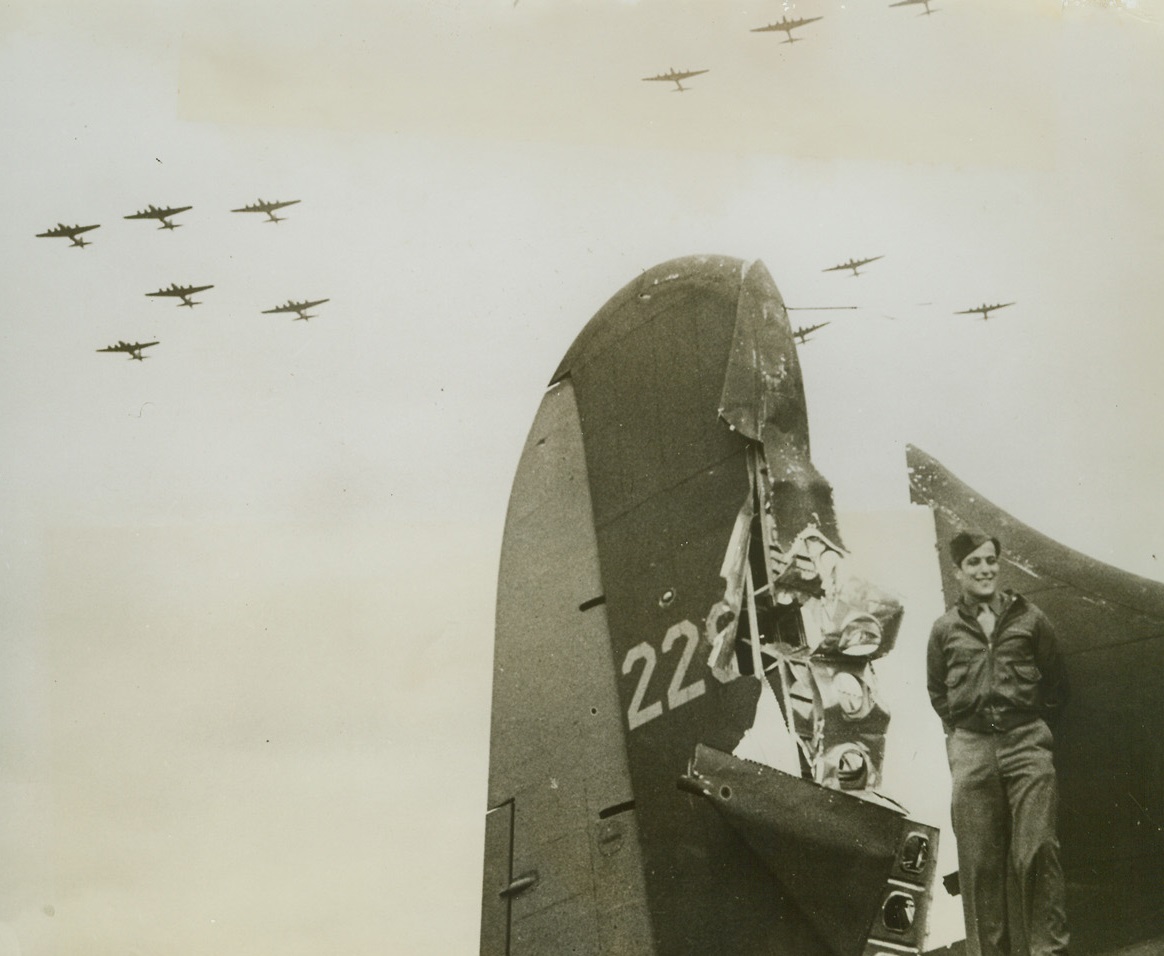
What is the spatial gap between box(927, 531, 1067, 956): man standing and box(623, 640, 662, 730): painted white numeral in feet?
3.01

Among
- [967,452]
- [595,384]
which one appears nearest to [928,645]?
[967,452]

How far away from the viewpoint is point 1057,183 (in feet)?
14.6

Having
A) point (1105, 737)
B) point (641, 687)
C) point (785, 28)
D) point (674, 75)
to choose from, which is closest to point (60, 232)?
point (674, 75)

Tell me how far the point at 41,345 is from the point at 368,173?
1.31 m

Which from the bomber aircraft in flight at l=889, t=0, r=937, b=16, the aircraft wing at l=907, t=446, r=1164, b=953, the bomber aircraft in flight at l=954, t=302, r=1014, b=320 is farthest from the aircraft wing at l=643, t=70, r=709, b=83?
the aircraft wing at l=907, t=446, r=1164, b=953

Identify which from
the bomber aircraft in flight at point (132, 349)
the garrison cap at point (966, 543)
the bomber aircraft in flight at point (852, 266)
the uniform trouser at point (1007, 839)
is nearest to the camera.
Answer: the uniform trouser at point (1007, 839)

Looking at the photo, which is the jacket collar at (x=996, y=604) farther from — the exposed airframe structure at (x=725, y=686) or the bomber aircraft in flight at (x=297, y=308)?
the bomber aircraft in flight at (x=297, y=308)

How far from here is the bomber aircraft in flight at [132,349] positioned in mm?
4105

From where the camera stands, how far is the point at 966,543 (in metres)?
3.95

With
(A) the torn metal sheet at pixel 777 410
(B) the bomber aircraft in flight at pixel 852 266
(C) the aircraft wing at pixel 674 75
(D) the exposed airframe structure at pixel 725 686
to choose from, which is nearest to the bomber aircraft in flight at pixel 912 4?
(C) the aircraft wing at pixel 674 75

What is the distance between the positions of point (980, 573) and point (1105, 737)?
645 millimetres

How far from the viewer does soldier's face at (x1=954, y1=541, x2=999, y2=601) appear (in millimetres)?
3867

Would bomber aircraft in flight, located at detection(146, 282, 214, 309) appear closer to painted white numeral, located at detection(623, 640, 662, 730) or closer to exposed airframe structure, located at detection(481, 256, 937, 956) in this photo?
exposed airframe structure, located at detection(481, 256, 937, 956)

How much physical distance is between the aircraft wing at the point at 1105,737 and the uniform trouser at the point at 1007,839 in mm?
54
